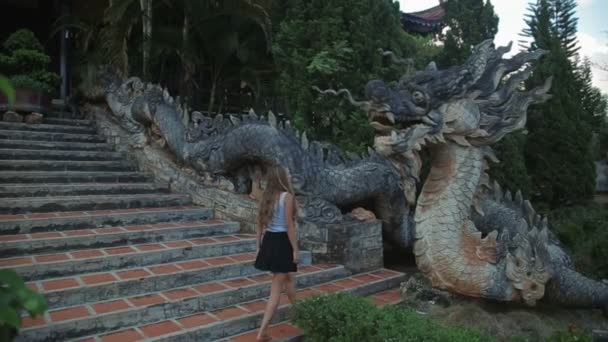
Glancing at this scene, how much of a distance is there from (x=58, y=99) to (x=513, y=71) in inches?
349

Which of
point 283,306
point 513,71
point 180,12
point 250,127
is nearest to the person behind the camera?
point 283,306

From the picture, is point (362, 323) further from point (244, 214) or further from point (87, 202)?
point (87, 202)

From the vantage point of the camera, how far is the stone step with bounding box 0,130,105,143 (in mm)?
6645

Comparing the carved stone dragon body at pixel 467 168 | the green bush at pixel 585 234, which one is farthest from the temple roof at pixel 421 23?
the carved stone dragon body at pixel 467 168

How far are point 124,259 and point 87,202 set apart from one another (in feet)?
5.36

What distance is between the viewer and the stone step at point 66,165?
18.9 feet

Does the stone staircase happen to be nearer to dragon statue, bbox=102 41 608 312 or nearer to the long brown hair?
dragon statue, bbox=102 41 608 312

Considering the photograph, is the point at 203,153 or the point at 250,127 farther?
the point at 203,153

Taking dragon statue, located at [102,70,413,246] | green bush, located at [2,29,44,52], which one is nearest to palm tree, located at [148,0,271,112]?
green bush, located at [2,29,44,52]

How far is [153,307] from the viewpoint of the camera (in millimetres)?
3322

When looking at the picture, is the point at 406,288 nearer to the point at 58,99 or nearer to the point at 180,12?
the point at 180,12

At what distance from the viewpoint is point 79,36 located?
9.43m

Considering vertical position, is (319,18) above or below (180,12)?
below

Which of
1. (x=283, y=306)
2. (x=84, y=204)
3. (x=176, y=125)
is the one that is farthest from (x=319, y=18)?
(x=283, y=306)
